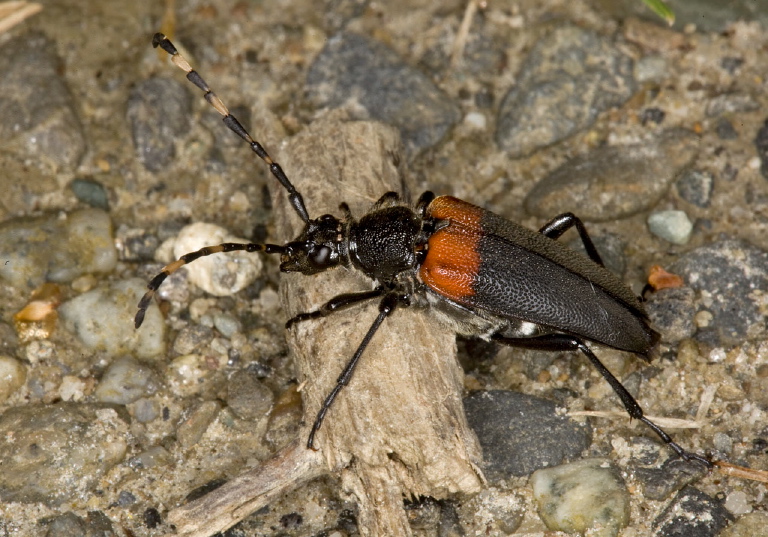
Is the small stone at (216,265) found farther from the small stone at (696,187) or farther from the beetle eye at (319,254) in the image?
the small stone at (696,187)

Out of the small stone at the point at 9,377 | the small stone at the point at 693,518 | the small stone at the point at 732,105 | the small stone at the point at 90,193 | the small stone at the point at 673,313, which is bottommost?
the small stone at the point at 693,518

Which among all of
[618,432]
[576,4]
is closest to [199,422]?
[618,432]

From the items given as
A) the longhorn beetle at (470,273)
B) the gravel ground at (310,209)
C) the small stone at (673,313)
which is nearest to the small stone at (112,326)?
the gravel ground at (310,209)

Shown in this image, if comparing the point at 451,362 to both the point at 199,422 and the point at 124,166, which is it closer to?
the point at 199,422

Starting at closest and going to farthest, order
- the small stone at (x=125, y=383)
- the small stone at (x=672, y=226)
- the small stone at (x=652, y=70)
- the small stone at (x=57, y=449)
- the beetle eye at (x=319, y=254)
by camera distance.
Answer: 1. the small stone at (x=57, y=449)
2. the beetle eye at (x=319, y=254)
3. the small stone at (x=125, y=383)
4. the small stone at (x=672, y=226)
5. the small stone at (x=652, y=70)

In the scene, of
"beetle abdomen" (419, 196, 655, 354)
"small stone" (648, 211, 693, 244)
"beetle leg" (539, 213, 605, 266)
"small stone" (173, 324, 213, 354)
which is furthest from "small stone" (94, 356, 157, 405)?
"small stone" (648, 211, 693, 244)

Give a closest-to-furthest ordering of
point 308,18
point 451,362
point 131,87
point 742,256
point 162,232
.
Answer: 1. point 451,362
2. point 742,256
3. point 162,232
4. point 131,87
5. point 308,18

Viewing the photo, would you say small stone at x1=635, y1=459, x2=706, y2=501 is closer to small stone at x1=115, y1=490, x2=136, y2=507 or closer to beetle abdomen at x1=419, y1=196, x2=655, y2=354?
beetle abdomen at x1=419, y1=196, x2=655, y2=354
